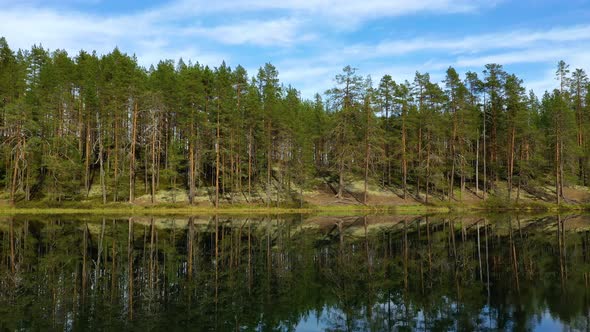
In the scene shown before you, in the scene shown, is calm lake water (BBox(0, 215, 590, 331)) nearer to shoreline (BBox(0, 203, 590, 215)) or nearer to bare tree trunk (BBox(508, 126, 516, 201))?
shoreline (BBox(0, 203, 590, 215))

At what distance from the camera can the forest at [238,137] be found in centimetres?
5512

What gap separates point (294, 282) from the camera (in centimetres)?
1630

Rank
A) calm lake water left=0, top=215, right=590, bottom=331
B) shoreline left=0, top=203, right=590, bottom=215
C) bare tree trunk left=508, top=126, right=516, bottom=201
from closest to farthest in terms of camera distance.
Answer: calm lake water left=0, top=215, right=590, bottom=331
shoreline left=0, top=203, right=590, bottom=215
bare tree trunk left=508, top=126, right=516, bottom=201

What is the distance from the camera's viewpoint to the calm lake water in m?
11.6

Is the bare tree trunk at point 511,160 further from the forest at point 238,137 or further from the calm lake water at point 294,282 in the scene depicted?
the calm lake water at point 294,282

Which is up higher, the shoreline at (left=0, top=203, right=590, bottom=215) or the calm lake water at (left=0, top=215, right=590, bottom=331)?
the calm lake water at (left=0, top=215, right=590, bottom=331)

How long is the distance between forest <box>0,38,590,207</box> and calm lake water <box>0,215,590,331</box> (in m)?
27.6

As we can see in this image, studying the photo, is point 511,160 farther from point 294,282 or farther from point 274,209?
point 294,282

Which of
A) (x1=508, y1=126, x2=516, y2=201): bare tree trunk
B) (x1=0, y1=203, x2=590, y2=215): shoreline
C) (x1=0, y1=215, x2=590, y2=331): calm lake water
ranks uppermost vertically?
(x1=508, y1=126, x2=516, y2=201): bare tree trunk

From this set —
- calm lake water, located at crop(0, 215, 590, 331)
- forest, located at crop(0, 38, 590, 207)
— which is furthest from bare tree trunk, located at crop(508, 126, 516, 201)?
calm lake water, located at crop(0, 215, 590, 331)

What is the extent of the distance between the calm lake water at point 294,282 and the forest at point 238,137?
2756 centimetres

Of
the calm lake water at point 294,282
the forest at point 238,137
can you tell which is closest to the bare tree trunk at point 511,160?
the forest at point 238,137

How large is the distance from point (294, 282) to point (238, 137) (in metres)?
41.9

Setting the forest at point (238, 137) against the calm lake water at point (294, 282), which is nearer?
the calm lake water at point (294, 282)
